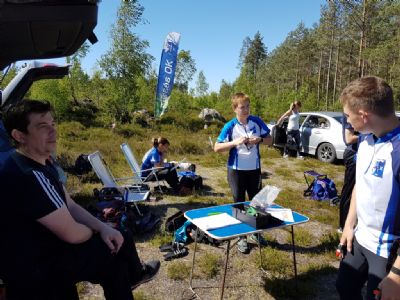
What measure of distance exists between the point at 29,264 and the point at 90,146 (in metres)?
11.1

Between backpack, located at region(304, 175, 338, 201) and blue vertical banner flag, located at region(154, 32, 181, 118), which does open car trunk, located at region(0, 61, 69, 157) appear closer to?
backpack, located at region(304, 175, 338, 201)

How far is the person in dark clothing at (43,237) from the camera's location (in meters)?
1.46

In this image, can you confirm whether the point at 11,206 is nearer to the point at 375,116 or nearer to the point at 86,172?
the point at 375,116

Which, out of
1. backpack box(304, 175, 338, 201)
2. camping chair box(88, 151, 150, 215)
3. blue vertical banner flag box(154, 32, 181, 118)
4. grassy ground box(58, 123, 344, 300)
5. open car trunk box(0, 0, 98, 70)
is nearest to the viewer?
open car trunk box(0, 0, 98, 70)

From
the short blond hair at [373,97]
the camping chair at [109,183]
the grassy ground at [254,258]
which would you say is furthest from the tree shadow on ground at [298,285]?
the camping chair at [109,183]

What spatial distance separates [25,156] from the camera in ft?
5.60

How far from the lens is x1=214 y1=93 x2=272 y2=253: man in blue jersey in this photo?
12.8 ft

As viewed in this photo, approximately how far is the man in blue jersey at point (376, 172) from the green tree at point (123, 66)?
56.7ft

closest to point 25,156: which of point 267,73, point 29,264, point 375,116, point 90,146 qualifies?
point 29,264

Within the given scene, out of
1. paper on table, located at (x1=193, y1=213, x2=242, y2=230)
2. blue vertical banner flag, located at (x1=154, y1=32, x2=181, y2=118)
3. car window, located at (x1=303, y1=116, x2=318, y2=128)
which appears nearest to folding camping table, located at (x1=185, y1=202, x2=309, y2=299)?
paper on table, located at (x1=193, y1=213, x2=242, y2=230)

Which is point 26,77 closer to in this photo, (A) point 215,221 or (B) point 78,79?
(A) point 215,221

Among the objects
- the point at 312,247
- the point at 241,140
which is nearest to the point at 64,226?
the point at 241,140

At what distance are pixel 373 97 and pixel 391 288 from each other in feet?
3.13

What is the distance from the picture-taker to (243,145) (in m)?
3.91
